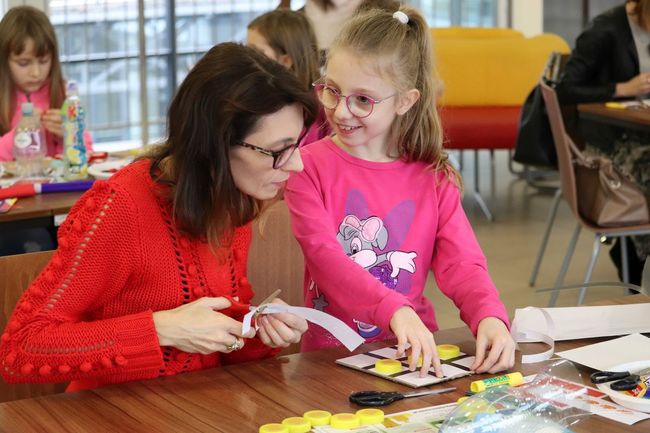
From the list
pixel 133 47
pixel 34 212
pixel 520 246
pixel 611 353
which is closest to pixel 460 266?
pixel 611 353

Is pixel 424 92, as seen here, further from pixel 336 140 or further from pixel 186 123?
pixel 186 123

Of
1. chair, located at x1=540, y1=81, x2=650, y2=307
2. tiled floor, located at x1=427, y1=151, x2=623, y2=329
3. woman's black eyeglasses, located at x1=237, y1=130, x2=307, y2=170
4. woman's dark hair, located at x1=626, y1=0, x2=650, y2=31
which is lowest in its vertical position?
tiled floor, located at x1=427, y1=151, x2=623, y2=329

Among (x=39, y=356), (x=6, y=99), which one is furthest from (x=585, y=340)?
(x=6, y=99)

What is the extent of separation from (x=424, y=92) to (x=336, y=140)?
20cm

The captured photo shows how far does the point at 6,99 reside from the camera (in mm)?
3809

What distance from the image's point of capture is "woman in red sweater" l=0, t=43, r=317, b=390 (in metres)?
1.63

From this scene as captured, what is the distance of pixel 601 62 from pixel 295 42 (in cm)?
180

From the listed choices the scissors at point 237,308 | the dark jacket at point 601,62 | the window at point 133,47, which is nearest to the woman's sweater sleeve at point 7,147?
the scissors at point 237,308

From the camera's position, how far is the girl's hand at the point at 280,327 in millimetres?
1760

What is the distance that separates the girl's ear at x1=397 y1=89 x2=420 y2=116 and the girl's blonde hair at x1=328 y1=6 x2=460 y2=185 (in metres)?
0.01

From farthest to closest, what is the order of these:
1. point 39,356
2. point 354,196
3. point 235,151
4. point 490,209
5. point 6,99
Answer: point 490,209, point 6,99, point 354,196, point 235,151, point 39,356

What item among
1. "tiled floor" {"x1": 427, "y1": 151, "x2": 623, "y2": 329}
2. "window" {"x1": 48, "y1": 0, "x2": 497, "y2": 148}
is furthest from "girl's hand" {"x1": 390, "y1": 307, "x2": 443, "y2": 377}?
"window" {"x1": 48, "y1": 0, "x2": 497, "y2": 148}

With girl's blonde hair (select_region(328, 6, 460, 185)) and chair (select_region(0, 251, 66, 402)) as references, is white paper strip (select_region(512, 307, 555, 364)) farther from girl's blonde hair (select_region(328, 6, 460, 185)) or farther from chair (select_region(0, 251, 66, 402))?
chair (select_region(0, 251, 66, 402))

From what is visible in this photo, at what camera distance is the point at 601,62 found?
4.55 metres
